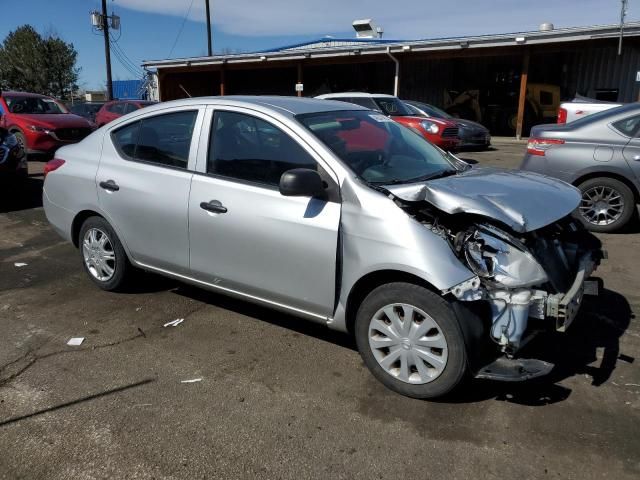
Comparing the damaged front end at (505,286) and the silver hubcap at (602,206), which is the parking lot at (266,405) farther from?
the silver hubcap at (602,206)

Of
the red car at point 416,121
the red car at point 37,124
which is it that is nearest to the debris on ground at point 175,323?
the red car at point 416,121

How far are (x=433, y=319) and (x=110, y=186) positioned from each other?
2895 mm

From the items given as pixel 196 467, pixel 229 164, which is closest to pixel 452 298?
pixel 196 467

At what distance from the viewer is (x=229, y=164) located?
3904 millimetres

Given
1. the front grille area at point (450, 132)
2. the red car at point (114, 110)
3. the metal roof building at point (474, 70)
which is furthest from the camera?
the metal roof building at point (474, 70)

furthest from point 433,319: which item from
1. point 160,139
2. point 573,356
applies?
point 160,139

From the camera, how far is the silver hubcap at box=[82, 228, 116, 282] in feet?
15.6

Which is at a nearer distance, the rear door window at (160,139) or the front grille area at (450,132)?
the rear door window at (160,139)

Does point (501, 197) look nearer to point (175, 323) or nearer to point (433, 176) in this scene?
point (433, 176)

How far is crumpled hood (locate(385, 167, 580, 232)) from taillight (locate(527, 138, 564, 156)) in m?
3.43

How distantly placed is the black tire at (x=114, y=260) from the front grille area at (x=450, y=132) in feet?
33.6

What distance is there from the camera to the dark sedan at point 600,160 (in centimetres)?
657

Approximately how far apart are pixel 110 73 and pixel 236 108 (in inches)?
1183

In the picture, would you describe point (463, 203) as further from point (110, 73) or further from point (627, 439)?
point (110, 73)
